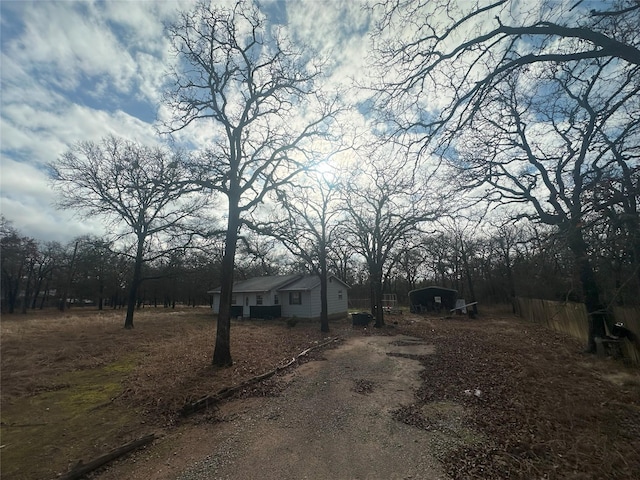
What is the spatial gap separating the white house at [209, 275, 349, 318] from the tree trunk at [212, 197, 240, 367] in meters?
16.7

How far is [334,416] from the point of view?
5.87m

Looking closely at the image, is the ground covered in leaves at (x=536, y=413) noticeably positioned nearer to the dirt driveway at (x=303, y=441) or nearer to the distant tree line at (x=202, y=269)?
the dirt driveway at (x=303, y=441)

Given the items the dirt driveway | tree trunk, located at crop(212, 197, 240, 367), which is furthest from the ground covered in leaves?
tree trunk, located at crop(212, 197, 240, 367)

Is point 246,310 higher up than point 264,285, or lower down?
lower down

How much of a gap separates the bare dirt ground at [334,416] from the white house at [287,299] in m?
15.2

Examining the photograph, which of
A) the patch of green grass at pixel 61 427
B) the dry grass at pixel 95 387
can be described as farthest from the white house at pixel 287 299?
the patch of green grass at pixel 61 427

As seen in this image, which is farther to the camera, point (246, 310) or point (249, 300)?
point (249, 300)

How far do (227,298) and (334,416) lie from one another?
17.1 feet

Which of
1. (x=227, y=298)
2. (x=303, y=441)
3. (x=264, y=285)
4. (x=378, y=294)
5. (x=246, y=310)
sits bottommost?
(x=303, y=441)

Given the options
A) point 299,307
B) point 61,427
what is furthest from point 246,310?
point 61,427

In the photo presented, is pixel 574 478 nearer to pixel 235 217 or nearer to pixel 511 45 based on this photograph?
pixel 511 45

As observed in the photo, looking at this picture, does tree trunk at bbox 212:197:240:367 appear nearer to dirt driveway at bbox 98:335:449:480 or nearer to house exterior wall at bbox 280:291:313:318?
dirt driveway at bbox 98:335:449:480

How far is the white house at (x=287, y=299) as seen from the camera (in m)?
26.4

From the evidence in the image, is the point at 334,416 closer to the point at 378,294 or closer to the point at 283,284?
the point at 378,294
